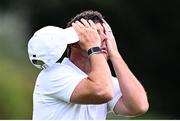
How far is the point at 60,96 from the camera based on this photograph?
418 cm

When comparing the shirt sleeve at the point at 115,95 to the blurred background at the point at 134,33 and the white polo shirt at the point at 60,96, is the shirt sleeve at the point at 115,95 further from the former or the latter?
the blurred background at the point at 134,33

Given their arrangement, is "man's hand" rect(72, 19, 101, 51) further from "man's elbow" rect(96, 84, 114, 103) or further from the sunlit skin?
"man's elbow" rect(96, 84, 114, 103)

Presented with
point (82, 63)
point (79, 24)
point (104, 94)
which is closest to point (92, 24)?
point (79, 24)

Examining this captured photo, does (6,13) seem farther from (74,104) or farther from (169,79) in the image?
(74,104)

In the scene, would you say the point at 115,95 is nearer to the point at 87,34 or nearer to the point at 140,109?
the point at 140,109

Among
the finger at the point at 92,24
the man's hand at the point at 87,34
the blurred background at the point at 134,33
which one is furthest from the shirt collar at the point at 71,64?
the blurred background at the point at 134,33

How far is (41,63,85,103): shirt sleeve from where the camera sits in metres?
4.15

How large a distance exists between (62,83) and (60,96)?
71 mm

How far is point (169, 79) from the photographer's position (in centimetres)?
1233

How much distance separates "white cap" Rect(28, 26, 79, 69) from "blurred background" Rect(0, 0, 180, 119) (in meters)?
6.65

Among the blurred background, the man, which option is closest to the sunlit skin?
the man

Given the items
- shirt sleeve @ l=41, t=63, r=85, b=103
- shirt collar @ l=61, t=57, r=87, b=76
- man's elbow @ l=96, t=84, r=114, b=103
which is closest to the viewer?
man's elbow @ l=96, t=84, r=114, b=103

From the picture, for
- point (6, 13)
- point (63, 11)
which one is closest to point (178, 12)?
point (63, 11)

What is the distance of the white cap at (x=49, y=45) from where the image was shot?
423 centimetres
